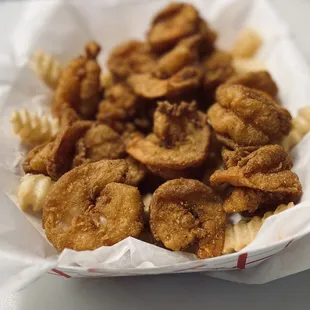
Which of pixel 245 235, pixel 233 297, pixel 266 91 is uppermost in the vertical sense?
pixel 266 91

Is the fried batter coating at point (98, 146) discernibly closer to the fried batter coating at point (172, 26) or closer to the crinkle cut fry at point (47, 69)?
the crinkle cut fry at point (47, 69)

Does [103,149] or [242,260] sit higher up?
[103,149]

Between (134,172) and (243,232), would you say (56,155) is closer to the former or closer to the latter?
(134,172)

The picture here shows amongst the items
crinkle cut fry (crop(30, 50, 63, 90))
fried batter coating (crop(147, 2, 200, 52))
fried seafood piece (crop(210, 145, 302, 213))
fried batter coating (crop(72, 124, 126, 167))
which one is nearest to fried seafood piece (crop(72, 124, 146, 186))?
fried batter coating (crop(72, 124, 126, 167))

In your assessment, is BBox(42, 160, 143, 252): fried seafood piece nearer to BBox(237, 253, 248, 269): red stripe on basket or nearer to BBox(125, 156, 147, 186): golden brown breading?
BBox(125, 156, 147, 186): golden brown breading

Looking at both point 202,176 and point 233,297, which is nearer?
point 233,297

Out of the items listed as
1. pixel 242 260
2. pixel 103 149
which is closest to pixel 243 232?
pixel 242 260

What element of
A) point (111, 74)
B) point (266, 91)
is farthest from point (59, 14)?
point (266, 91)

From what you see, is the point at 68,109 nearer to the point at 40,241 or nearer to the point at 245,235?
the point at 40,241
